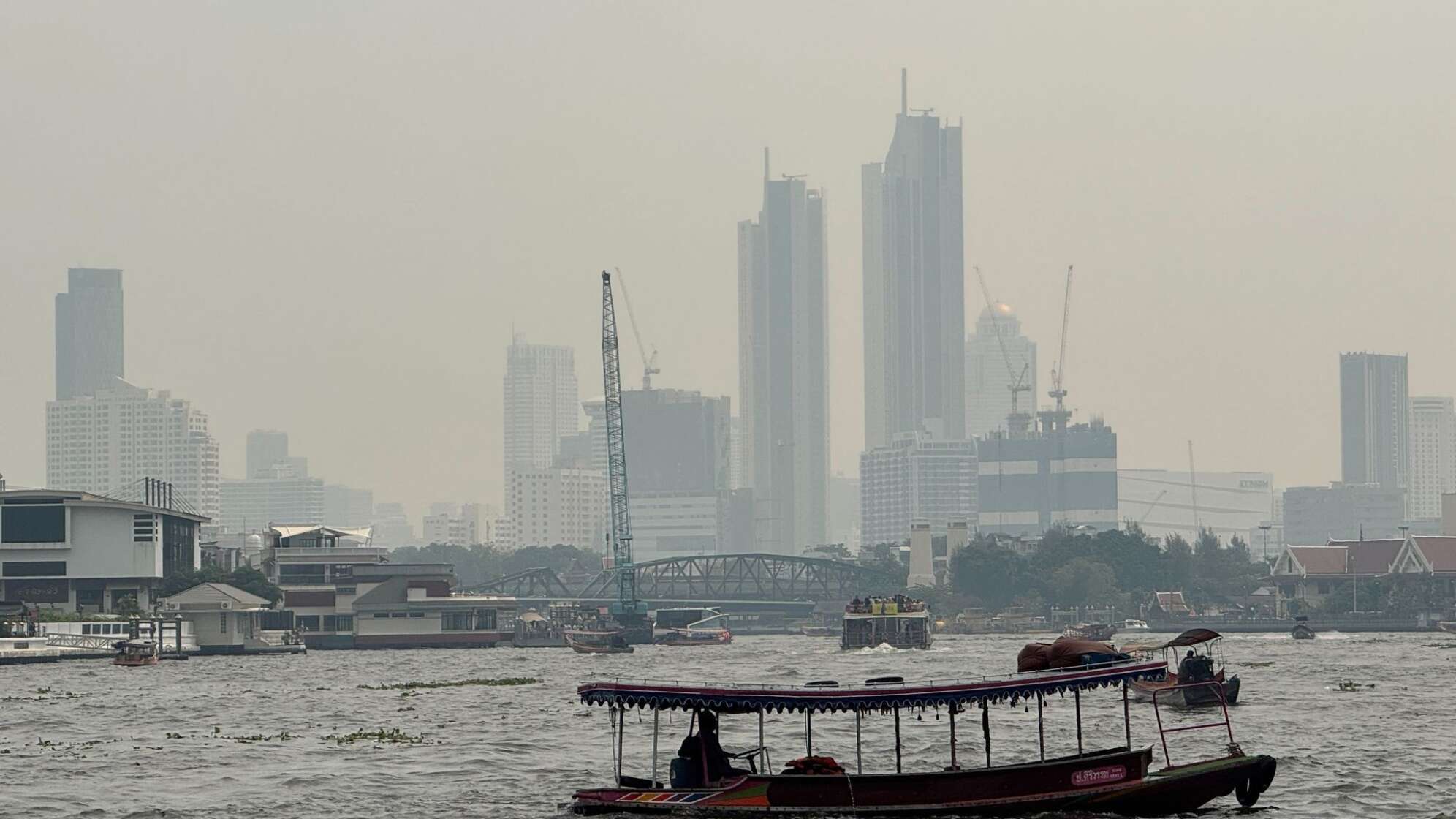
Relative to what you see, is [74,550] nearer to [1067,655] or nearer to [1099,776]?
[1067,655]

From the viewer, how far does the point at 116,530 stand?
163000 mm

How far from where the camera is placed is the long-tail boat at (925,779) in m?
45.3

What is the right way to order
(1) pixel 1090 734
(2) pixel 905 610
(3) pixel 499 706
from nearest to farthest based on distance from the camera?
(1) pixel 1090 734, (3) pixel 499 706, (2) pixel 905 610

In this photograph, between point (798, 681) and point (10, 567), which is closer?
point (798, 681)

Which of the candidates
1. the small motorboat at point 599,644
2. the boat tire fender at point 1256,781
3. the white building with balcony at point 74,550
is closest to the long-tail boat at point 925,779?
the boat tire fender at point 1256,781

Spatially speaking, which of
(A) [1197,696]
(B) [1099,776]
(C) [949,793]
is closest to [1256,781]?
(B) [1099,776]

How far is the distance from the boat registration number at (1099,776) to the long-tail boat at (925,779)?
2 centimetres

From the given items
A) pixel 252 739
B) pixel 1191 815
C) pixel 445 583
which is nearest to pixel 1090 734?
pixel 1191 815

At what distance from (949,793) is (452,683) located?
2697 inches

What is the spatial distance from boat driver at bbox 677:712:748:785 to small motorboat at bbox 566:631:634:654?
134 meters

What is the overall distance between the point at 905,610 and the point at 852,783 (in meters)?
137

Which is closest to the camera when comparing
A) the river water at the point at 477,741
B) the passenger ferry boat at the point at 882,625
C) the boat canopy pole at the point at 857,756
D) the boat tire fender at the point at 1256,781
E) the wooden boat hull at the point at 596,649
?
the boat canopy pole at the point at 857,756

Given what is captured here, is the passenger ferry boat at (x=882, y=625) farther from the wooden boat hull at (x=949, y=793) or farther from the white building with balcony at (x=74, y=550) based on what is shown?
the wooden boat hull at (x=949, y=793)

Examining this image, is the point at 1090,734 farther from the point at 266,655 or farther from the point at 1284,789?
the point at 266,655
